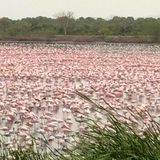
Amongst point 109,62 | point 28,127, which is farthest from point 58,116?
point 109,62

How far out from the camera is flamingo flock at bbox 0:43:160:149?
323 inches

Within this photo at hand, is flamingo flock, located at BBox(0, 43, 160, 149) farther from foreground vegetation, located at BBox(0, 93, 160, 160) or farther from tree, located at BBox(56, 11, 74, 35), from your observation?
tree, located at BBox(56, 11, 74, 35)

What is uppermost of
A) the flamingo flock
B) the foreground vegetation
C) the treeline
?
the foreground vegetation

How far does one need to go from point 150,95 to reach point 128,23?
46.9 m

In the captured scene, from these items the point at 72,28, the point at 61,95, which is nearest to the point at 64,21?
the point at 72,28

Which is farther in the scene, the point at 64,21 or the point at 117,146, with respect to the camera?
the point at 64,21

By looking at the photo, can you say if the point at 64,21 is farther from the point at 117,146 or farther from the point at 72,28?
the point at 117,146

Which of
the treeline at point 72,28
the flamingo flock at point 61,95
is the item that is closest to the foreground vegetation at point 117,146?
the flamingo flock at point 61,95

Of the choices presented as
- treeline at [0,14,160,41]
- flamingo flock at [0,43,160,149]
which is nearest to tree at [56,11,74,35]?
treeline at [0,14,160,41]

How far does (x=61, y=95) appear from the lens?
11492mm

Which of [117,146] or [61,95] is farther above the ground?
[117,146]

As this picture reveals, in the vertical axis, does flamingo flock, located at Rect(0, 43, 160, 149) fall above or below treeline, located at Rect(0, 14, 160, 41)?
above

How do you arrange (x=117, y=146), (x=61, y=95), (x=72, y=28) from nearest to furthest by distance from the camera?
1. (x=117, y=146)
2. (x=61, y=95)
3. (x=72, y=28)

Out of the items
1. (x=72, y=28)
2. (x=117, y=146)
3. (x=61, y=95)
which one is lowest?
(x=72, y=28)
